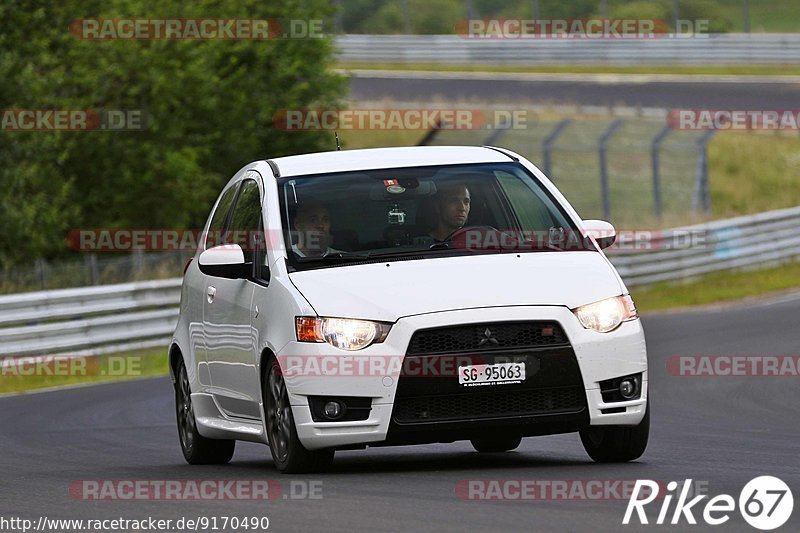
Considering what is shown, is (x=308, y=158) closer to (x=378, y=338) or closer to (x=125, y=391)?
(x=378, y=338)

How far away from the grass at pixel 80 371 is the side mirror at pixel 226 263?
11.2m

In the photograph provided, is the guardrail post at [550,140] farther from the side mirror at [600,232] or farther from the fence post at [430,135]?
the side mirror at [600,232]


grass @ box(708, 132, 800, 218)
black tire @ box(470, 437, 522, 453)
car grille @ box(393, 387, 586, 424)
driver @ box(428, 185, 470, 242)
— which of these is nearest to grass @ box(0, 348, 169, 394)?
black tire @ box(470, 437, 522, 453)

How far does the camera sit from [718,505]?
7.20 m

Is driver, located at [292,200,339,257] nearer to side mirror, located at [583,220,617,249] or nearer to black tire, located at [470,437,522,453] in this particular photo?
side mirror, located at [583,220,617,249]

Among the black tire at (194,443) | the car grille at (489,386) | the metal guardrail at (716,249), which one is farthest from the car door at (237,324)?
the metal guardrail at (716,249)

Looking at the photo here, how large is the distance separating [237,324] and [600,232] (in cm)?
202

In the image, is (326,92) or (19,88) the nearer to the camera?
(19,88)

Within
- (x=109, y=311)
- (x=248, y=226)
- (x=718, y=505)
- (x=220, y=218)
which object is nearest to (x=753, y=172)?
(x=109, y=311)

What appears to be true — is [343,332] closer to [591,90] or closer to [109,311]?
[109,311]

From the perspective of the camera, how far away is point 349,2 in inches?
1987

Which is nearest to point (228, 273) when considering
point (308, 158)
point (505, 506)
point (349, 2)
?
point (308, 158)

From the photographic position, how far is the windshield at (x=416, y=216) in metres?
9.41

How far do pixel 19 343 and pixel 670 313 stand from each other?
9298 mm
